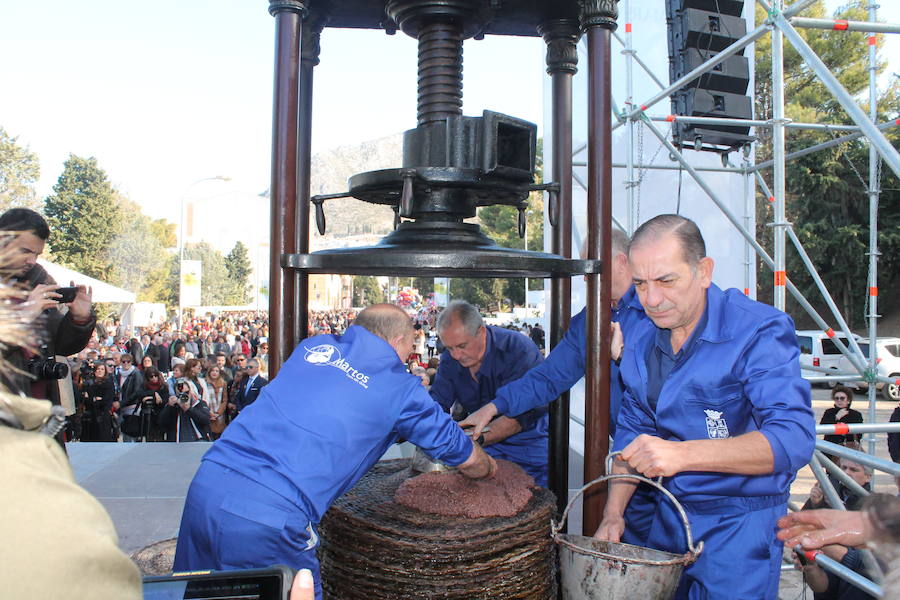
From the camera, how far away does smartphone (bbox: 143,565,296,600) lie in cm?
117

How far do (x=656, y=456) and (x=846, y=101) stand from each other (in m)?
3.35

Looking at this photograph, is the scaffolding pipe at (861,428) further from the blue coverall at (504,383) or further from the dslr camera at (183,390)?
the dslr camera at (183,390)

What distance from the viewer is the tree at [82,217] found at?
135ft

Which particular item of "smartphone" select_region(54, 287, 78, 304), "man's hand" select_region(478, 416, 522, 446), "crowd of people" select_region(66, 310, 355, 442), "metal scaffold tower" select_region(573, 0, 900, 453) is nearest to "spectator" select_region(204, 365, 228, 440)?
"crowd of people" select_region(66, 310, 355, 442)

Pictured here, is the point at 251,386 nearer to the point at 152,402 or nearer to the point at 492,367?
the point at 152,402

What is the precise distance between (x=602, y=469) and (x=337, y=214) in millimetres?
198910

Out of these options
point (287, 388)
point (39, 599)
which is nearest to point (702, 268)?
point (287, 388)

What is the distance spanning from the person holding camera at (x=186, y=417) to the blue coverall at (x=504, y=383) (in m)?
5.54

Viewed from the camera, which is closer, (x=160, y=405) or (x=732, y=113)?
(x=732, y=113)

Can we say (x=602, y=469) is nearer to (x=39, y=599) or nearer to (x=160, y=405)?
(x=39, y=599)

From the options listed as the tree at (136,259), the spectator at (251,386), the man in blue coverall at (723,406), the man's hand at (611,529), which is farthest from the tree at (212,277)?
the man in blue coverall at (723,406)

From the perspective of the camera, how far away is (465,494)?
8.55ft

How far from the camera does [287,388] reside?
2486 mm

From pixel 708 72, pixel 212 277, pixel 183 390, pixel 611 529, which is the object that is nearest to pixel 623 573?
pixel 611 529
